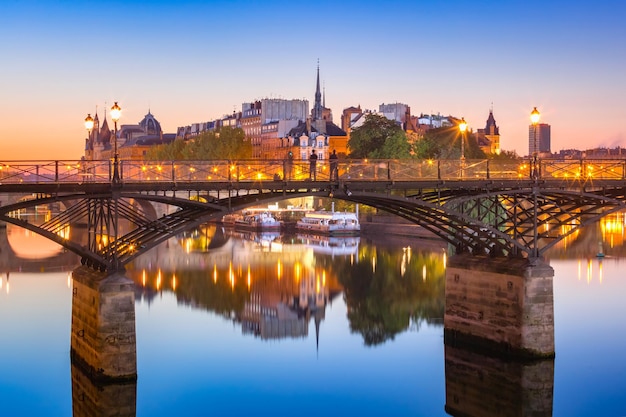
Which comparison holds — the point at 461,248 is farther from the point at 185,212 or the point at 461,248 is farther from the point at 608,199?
the point at 185,212

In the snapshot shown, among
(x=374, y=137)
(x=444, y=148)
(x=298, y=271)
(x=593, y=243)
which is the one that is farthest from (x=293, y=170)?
(x=444, y=148)

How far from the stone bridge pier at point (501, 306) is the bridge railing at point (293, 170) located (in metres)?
3.75

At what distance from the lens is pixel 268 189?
35469 mm

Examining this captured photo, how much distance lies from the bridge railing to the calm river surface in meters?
6.94

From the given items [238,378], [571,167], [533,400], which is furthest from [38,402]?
[571,167]

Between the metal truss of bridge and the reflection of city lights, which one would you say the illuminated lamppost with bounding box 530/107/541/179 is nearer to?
the metal truss of bridge

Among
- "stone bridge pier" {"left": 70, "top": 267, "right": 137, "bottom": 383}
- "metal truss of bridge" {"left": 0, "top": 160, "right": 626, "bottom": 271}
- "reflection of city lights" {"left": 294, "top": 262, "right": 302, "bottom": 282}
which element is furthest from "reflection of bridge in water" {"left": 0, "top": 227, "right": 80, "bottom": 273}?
"stone bridge pier" {"left": 70, "top": 267, "right": 137, "bottom": 383}

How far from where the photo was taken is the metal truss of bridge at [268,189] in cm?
3173

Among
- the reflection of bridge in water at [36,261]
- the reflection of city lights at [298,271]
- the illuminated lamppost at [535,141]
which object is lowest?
the reflection of city lights at [298,271]

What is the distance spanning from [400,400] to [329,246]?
60.3 metres

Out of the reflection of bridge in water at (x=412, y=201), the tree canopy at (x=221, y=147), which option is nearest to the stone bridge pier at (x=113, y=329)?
the reflection of bridge in water at (x=412, y=201)

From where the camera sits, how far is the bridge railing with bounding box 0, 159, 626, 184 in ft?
104

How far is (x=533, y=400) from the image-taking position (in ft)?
108

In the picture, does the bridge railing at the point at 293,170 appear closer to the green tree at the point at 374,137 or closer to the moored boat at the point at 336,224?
the moored boat at the point at 336,224
